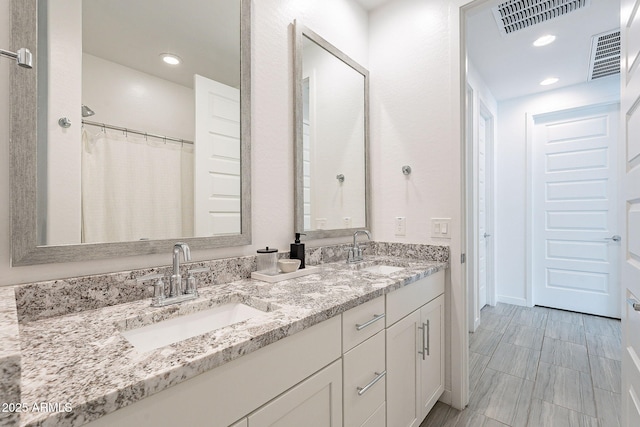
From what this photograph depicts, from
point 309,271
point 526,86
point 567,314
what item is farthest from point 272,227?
point 567,314

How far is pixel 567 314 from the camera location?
3295 mm

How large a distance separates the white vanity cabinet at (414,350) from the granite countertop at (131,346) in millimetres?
250

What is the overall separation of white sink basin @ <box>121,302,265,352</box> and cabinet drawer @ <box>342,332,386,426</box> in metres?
0.39

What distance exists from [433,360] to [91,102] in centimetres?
194

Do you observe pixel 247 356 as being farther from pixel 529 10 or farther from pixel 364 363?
pixel 529 10

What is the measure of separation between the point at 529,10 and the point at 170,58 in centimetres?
231

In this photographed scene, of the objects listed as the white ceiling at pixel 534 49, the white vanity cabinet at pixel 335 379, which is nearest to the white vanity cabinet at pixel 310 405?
the white vanity cabinet at pixel 335 379

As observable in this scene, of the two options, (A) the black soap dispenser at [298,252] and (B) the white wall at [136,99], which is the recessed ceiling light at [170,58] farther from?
(A) the black soap dispenser at [298,252]

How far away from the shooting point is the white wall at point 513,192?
3.53m

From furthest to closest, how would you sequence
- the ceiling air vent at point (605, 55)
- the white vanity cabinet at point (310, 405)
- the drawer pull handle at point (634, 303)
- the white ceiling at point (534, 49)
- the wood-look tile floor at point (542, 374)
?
the ceiling air vent at point (605, 55) < the white ceiling at point (534, 49) < the wood-look tile floor at point (542, 374) < the drawer pull handle at point (634, 303) < the white vanity cabinet at point (310, 405)

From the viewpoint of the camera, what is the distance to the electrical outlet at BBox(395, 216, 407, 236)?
201cm

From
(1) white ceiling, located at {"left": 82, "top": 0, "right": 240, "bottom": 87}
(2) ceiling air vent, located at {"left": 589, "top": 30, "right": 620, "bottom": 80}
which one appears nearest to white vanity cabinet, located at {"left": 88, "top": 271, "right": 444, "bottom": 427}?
(1) white ceiling, located at {"left": 82, "top": 0, "right": 240, "bottom": 87}

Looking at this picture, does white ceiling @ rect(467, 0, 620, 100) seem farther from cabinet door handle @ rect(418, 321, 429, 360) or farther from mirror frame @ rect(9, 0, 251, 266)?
mirror frame @ rect(9, 0, 251, 266)

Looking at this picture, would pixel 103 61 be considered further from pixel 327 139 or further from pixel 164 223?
pixel 327 139
